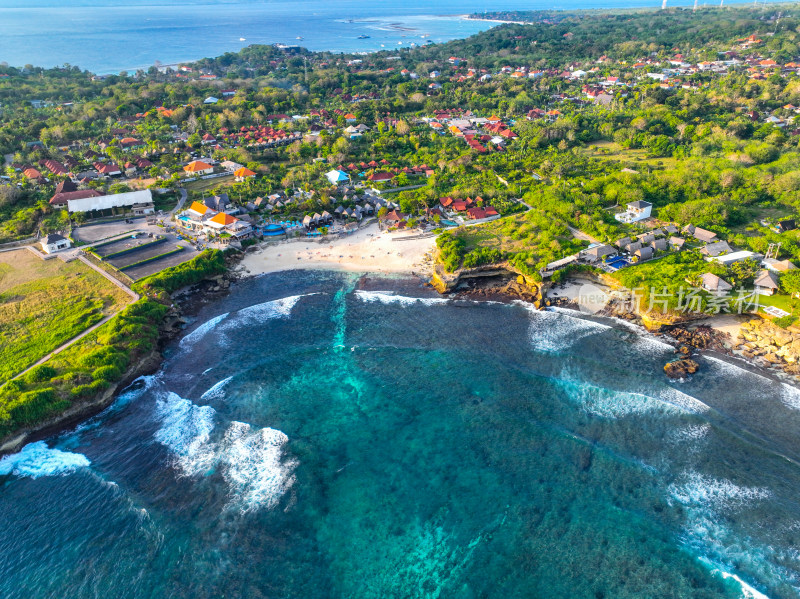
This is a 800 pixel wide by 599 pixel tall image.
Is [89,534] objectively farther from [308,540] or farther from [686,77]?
[686,77]

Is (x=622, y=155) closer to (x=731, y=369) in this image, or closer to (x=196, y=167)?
(x=731, y=369)

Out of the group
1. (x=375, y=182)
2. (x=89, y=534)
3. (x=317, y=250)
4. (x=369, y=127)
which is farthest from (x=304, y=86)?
(x=89, y=534)

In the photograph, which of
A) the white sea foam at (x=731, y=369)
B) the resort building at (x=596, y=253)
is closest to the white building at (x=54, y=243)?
the resort building at (x=596, y=253)

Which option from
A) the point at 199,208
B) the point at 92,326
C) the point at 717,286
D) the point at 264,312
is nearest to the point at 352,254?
the point at 264,312

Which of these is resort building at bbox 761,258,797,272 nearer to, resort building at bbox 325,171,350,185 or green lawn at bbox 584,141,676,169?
green lawn at bbox 584,141,676,169

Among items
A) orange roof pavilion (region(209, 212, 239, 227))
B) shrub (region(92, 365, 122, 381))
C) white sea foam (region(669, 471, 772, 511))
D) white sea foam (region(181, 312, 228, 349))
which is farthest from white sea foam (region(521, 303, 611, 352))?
orange roof pavilion (region(209, 212, 239, 227))

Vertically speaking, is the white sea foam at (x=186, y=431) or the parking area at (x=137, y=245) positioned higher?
the parking area at (x=137, y=245)

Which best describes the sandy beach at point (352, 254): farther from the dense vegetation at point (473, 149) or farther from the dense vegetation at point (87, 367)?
the dense vegetation at point (87, 367)

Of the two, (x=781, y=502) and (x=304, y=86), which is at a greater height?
(x=304, y=86)
